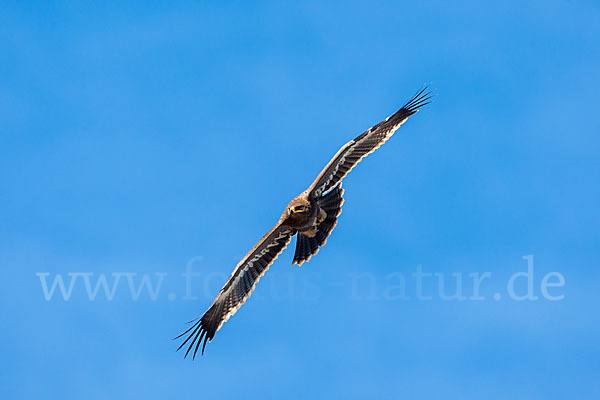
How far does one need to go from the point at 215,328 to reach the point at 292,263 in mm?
1939

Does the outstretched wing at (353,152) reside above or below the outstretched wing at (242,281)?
above

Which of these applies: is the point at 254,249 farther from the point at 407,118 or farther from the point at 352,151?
the point at 407,118

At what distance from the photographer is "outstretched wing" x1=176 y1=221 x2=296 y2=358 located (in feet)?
49.9

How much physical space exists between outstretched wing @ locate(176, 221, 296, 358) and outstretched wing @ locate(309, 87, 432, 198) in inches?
44.2

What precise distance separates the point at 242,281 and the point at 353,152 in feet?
11.1

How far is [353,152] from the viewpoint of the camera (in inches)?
625

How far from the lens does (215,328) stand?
15.2m

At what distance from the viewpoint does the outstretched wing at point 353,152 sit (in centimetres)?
1552

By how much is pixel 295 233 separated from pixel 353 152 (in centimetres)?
201

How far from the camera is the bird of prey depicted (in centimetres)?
1518

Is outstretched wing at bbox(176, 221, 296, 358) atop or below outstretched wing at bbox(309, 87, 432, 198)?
below

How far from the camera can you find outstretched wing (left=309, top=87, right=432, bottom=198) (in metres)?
15.5

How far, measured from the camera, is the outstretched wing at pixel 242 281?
15.2m

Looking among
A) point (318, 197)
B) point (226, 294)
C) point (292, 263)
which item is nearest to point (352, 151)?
point (318, 197)
